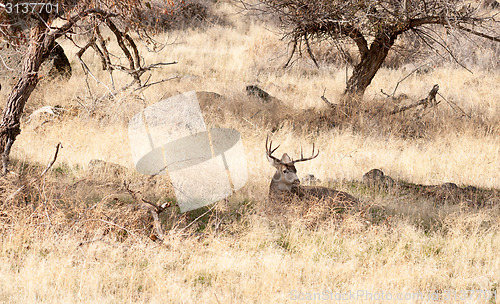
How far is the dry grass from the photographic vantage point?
13.9ft

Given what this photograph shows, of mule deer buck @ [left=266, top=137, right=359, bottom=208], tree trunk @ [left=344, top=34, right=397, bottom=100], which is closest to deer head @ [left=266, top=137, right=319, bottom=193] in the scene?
mule deer buck @ [left=266, top=137, right=359, bottom=208]

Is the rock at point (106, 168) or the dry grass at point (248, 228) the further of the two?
the rock at point (106, 168)

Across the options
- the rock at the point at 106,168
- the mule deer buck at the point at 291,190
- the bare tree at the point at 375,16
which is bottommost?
the rock at the point at 106,168

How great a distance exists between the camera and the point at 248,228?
5.36 metres

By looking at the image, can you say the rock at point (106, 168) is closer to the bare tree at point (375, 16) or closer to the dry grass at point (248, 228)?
the dry grass at point (248, 228)

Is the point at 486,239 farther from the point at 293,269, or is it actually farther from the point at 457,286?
the point at 293,269

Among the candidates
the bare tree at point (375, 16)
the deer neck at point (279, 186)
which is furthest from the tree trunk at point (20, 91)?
the bare tree at point (375, 16)

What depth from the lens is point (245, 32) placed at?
797 inches

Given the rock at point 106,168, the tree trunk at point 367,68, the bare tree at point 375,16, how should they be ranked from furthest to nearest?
1. the tree trunk at point 367,68
2. the bare tree at point 375,16
3. the rock at point 106,168

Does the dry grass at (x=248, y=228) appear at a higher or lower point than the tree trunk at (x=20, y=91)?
lower

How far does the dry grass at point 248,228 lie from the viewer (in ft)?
13.9

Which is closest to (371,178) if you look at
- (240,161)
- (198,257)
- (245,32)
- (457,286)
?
(240,161)

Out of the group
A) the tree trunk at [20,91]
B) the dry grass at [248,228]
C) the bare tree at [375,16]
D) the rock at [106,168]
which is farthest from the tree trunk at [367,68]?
the tree trunk at [20,91]

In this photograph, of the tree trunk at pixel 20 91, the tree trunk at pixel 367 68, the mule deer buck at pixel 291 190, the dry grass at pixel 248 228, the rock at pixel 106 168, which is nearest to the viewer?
the dry grass at pixel 248 228
